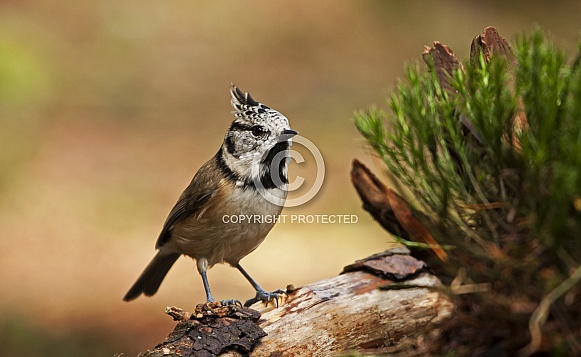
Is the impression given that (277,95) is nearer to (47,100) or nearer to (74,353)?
(47,100)

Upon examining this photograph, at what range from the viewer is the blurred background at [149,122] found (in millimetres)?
6508

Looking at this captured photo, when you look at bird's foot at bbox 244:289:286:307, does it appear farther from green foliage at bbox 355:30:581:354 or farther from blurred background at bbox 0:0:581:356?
blurred background at bbox 0:0:581:356

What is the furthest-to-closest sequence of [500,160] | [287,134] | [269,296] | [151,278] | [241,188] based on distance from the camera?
[151,278], [241,188], [287,134], [269,296], [500,160]

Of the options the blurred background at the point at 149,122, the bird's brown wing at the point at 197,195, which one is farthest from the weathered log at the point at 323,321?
the blurred background at the point at 149,122

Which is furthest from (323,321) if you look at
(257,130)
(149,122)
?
(149,122)

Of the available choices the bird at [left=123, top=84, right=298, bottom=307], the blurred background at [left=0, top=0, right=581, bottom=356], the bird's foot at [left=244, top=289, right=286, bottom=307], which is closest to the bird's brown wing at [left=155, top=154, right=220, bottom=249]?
the bird at [left=123, top=84, right=298, bottom=307]

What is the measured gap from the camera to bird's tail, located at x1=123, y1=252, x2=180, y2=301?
16.3 feet

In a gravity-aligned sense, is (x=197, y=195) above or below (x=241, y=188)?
above

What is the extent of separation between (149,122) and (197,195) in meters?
5.43

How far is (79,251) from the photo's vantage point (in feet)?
23.1

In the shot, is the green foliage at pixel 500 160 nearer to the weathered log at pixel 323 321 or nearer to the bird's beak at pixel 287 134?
the weathered log at pixel 323 321

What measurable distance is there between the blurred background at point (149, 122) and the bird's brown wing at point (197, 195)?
152 cm

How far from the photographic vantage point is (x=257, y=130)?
12.9 ft

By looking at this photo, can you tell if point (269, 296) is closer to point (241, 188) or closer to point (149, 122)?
point (241, 188)
